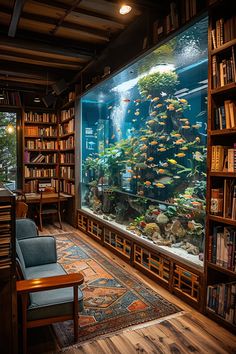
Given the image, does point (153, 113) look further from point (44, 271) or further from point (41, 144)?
point (41, 144)

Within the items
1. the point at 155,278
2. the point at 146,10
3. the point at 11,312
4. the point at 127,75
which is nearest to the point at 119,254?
the point at 155,278

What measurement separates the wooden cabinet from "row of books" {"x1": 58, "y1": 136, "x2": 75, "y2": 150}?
4025 millimetres

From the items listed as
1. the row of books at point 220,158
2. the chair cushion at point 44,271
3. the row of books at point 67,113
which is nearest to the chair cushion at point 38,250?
the chair cushion at point 44,271

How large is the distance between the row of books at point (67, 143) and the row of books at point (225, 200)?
3823mm

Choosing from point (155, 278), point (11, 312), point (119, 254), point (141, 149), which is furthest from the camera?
point (141, 149)

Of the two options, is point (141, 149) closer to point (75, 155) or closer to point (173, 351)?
point (75, 155)

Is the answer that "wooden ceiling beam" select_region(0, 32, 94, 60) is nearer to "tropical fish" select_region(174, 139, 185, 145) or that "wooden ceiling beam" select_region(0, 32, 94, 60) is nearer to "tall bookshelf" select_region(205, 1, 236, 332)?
"tropical fish" select_region(174, 139, 185, 145)

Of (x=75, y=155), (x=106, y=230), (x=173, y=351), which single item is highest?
(x=75, y=155)

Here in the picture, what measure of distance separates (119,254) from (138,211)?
0.67 meters

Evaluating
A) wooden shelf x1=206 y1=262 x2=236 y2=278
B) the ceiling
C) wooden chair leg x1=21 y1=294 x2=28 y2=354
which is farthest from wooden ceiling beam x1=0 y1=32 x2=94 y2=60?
wooden shelf x1=206 y1=262 x2=236 y2=278

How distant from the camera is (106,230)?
14.1ft

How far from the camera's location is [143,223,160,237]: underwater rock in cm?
356

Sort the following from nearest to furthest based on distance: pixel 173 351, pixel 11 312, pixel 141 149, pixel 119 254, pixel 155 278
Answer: pixel 11 312 < pixel 173 351 < pixel 155 278 < pixel 119 254 < pixel 141 149

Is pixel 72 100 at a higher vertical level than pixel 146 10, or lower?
lower
